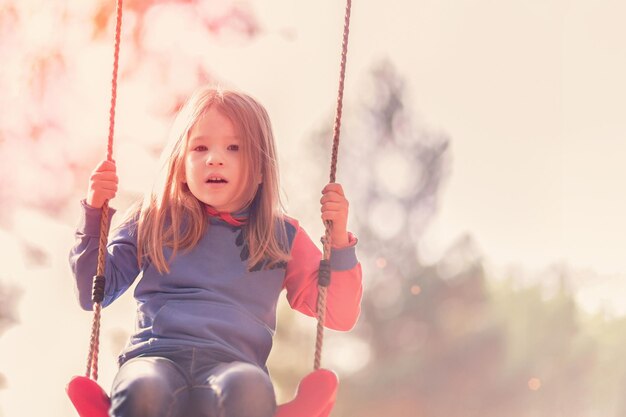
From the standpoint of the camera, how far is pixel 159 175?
2.02 meters

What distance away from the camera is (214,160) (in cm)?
191

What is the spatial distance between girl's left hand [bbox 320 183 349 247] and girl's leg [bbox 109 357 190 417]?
477 mm

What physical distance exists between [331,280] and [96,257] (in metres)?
0.50

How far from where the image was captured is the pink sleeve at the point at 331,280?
1997mm

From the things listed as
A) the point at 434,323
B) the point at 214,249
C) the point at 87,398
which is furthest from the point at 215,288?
the point at 434,323

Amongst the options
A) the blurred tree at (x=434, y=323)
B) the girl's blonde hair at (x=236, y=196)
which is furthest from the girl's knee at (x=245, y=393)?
the blurred tree at (x=434, y=323)

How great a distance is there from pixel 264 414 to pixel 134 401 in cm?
22

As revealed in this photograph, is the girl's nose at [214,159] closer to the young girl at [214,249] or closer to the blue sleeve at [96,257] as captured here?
the young girl at [214,249]

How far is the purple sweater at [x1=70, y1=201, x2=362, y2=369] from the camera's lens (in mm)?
1783

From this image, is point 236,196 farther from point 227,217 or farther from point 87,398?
point 87,398

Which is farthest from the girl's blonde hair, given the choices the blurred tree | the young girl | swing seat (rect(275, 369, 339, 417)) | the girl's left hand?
the blurred tree

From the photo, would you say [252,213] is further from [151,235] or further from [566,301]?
[566,301]

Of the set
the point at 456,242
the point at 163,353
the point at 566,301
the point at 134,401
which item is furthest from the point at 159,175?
the point at 566,301

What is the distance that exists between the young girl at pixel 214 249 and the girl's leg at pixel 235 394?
87 millimetres
